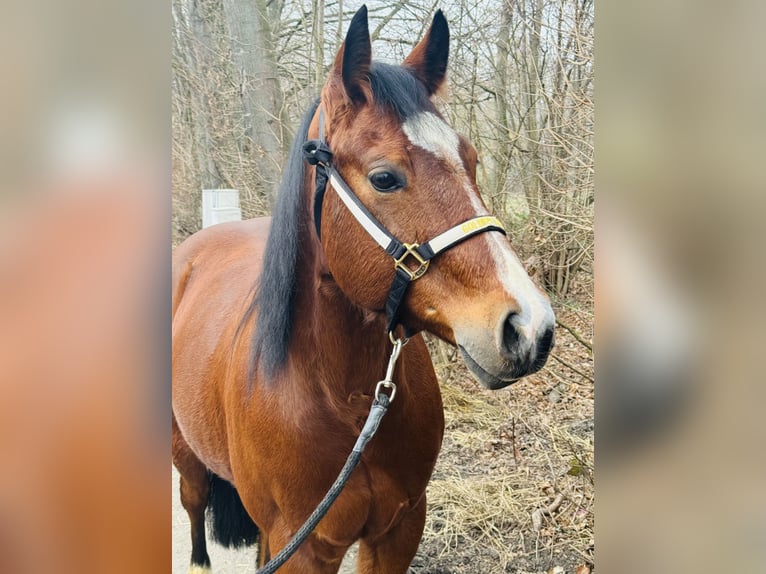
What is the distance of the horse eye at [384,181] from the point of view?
1.28 m

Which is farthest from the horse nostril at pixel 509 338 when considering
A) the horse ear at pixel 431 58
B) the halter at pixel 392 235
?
the horse ear at pixel 431 58

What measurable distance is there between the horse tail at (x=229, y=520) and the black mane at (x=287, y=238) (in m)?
0.79

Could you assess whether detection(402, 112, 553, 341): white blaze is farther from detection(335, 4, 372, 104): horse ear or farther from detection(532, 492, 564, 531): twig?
detection(532, 492, 564, 531): twig

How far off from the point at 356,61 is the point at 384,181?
28 centimetres

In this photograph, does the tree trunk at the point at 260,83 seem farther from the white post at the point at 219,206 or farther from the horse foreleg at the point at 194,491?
the horse foreleg at the point at 194,491

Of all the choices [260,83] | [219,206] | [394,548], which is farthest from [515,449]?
[260,83]

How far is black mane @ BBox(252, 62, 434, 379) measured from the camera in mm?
1338

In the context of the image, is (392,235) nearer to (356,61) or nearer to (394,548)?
(356,61)

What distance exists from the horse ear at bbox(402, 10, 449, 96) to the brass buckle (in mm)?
438
